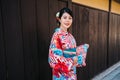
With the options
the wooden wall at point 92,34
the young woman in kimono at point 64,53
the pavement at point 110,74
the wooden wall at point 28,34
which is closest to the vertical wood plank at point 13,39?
the wooden wall at point 28,34

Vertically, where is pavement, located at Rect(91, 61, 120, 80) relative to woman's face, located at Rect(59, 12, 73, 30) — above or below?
below

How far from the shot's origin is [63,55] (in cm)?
236

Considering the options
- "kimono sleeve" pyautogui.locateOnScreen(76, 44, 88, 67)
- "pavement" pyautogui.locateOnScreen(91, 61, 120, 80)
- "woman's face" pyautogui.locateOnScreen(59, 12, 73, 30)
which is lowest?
"pavement" pyautogui.locateOnScreen(91, 61, 120, 80)

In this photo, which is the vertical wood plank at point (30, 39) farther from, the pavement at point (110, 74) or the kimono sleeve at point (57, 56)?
the pavement at point (110, 74)

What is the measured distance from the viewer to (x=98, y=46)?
5.44m

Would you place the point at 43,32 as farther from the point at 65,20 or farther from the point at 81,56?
the point at 81,56

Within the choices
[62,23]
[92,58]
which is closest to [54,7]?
[62,23]

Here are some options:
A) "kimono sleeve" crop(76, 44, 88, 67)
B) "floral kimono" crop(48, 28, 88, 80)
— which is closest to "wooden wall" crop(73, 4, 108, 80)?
"kimono sleeve" crop(76, 44, 88, 67)

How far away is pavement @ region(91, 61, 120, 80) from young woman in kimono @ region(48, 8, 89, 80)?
9.28 ft

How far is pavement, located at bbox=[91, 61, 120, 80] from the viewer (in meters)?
5.30

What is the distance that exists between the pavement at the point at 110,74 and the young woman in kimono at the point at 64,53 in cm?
283

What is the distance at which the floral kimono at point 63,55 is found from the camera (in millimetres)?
2234

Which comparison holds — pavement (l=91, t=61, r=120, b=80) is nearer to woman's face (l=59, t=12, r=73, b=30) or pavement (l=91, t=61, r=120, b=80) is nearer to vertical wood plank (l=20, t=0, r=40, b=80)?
vertical wood plank (l=20, t=0, r=40, b=80)

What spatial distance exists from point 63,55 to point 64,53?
3cm
